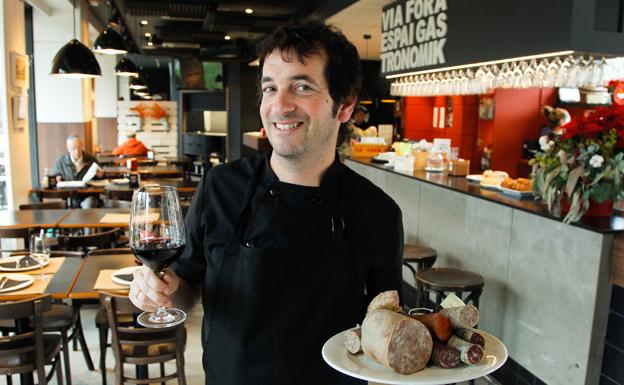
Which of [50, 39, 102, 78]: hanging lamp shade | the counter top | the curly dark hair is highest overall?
[50, 39, 102, 78]: hanging lamp shade

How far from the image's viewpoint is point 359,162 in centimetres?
675

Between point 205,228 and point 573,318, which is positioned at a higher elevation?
point 205,228

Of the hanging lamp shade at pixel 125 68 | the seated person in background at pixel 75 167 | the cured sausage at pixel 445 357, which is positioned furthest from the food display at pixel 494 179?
the hanging lamp shade at pixel 125 68

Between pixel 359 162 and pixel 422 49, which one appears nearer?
pixel 422 49

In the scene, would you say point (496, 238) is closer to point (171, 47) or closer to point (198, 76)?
point (171, 47)

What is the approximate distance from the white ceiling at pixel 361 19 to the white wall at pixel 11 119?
3.61 meters

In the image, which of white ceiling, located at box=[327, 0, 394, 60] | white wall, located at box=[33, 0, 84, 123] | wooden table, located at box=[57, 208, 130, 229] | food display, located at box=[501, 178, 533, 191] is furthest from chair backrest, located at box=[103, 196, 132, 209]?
white wall, located at box=[33, 0, 84, 123]

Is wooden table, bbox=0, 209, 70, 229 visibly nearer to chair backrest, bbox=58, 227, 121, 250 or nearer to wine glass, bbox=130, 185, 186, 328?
chair backrest, bbox=58, 227, 121, 250

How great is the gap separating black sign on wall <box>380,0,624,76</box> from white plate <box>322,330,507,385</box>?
11.5 ft

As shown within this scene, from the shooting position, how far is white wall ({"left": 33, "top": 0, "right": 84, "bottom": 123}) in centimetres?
901

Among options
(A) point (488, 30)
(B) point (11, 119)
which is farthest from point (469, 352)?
(B) point (11, 119)

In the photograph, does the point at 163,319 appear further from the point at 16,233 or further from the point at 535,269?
the point at 16,233

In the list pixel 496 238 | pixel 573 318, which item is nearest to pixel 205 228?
pixel 573 318

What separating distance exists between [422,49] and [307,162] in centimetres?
499
